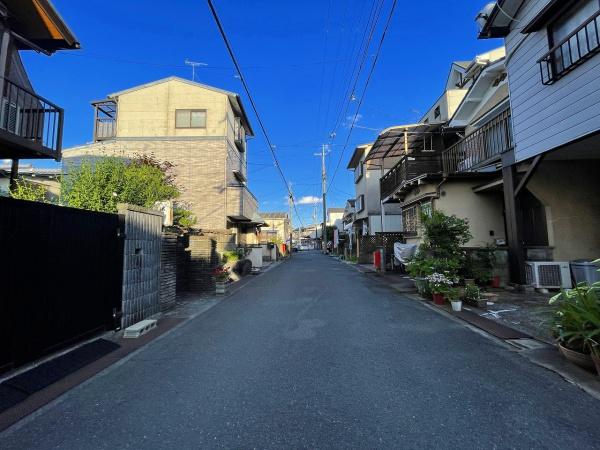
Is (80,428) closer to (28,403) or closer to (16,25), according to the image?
(28,403)

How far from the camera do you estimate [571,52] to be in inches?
283

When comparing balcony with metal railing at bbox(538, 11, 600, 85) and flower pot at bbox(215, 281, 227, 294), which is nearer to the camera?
balcony with metal railing at bbox(538, 11, 600, 85)

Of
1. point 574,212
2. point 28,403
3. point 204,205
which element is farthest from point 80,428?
point 204,205

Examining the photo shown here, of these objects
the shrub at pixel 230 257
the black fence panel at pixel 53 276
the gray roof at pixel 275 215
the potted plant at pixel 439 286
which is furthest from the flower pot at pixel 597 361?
the gray roof at pixel 275 215

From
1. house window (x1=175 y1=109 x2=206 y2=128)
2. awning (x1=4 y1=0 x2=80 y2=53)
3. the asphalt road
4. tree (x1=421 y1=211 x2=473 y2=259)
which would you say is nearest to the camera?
the asphalt road

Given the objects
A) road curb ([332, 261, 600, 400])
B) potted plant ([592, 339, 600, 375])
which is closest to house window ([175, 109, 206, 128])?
road curb ([332, 261, 600, 400])

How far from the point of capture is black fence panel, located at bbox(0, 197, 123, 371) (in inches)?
152

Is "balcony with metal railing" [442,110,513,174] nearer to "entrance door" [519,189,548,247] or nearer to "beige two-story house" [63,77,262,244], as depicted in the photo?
"entrance door" [519,189,548,247]

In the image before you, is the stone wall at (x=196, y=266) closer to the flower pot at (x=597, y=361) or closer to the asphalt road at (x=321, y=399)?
the asphalt road at (x=321, y=399)

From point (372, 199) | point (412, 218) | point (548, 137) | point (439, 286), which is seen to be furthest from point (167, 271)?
point (372, 199)

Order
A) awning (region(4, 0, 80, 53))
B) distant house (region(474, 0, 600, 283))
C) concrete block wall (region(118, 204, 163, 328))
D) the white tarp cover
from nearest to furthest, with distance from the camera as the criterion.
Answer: concrete block wall (region(118, 204, 163, 328)) < distant house (region(474, 0, 600, 283)) < awning (region(4, 0, 80, 53)) < the white tarp cover

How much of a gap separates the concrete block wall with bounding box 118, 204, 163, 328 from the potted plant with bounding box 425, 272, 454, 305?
21.2 feet

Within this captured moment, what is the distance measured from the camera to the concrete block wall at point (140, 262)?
235 inches

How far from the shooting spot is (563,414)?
2.87m
